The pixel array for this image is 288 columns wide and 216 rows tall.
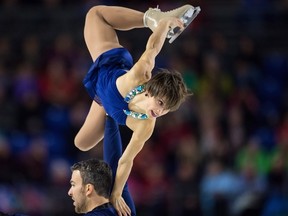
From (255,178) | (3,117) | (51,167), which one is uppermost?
(3,117)

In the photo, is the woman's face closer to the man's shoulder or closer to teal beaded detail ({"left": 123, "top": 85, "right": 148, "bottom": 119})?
teal beaded detail ({"left": 123, "top": 85, "right": 148, "bottom": 119})

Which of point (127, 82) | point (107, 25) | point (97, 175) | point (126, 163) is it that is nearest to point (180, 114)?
point (107, 25)

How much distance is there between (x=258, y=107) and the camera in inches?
458

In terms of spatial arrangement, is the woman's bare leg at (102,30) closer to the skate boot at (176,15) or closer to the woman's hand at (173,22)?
the skate boot at (176,15)

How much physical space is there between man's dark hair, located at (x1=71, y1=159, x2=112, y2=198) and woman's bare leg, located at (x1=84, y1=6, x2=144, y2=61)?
1.31m

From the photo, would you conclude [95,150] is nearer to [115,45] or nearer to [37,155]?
[37,155]

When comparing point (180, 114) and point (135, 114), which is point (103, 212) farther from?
point (180, 114)

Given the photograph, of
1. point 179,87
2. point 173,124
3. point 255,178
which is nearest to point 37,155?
point 173,124

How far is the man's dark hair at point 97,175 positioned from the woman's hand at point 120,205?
16 cm

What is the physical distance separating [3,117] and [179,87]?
5.50 metres

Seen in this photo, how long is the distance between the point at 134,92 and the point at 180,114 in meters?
4.62

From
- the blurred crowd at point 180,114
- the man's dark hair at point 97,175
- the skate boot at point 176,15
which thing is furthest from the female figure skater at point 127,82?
the blurred crowd at point 180,114

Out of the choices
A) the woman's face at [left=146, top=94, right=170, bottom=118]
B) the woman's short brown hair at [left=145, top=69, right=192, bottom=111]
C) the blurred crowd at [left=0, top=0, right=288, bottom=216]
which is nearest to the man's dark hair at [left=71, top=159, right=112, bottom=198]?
the woman's face at [left=146, top=94, right=170, bottom=118]

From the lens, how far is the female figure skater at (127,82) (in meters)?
6.55
